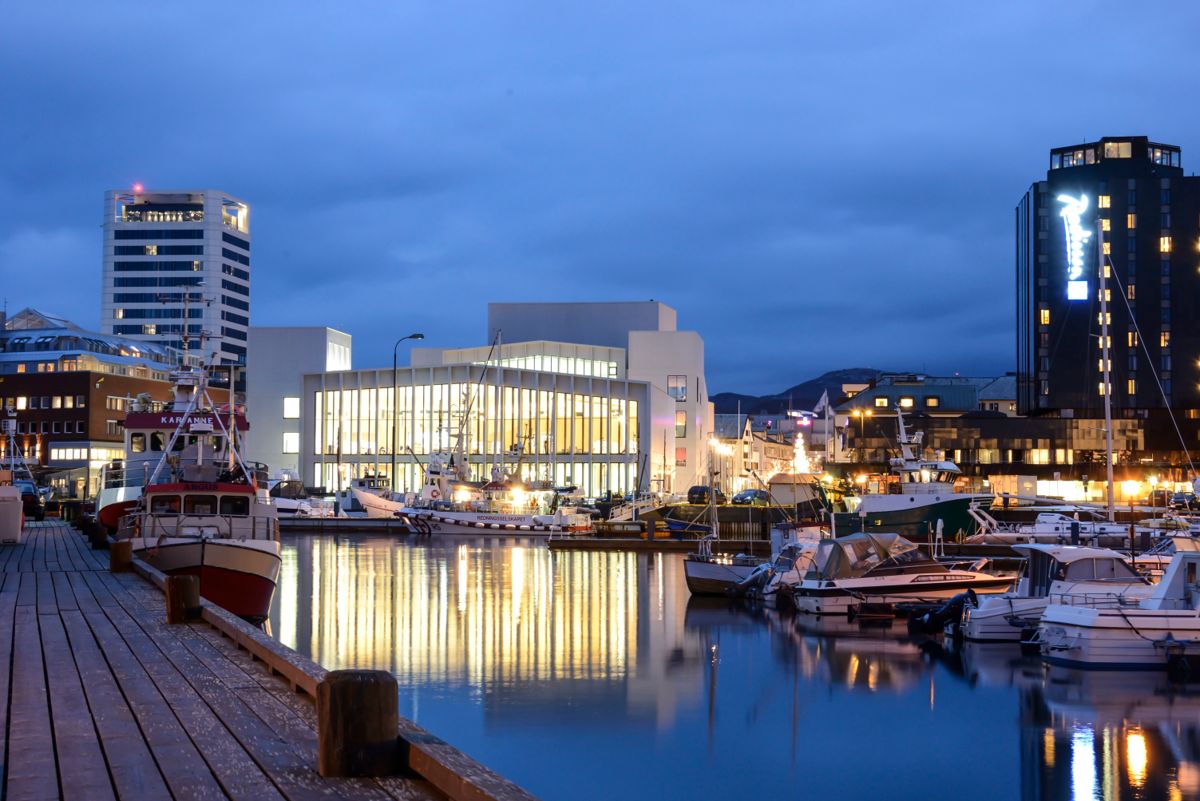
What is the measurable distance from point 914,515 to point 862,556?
2483cm

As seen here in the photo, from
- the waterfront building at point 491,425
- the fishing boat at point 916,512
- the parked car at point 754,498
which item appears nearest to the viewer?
the fishing boat at point 916,512

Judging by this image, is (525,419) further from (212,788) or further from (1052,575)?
(212,788)

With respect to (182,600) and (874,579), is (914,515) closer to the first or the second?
(874,579)

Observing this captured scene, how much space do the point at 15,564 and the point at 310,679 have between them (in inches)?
846

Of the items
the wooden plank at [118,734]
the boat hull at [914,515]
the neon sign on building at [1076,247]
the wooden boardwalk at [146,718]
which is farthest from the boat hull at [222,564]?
the neon sign on building at [1076,247]

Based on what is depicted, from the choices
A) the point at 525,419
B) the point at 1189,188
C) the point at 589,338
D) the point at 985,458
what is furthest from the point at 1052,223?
the point at 525,419

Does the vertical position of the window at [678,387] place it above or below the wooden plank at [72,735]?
above

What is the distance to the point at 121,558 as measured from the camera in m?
29.4

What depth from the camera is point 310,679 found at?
13.4 m

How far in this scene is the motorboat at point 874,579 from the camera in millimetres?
39094

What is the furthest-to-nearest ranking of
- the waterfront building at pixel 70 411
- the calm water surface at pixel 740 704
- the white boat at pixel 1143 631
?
1. the waterfront building at pixel 70 411
2. the white boat at pixel 1143 631
3. the calm water surface at pixel 740 704

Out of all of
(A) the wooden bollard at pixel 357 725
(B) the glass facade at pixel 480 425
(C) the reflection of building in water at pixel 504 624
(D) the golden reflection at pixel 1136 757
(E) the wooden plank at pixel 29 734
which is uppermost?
(B) the glass facade at pixel 480 425

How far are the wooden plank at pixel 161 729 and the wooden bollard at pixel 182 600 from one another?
186 centimetres

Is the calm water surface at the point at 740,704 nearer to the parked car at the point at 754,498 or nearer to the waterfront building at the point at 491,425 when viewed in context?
the parked car at the point at 754,498
